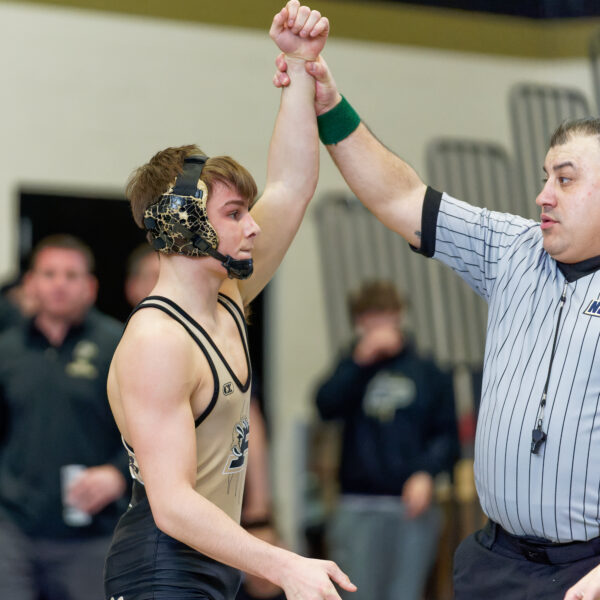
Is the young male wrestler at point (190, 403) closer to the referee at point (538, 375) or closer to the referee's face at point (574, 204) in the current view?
the referee at point (538, 375)

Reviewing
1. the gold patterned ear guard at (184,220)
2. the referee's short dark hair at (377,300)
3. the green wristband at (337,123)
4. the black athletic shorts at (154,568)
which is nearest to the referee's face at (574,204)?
the green wristband at (337,123)

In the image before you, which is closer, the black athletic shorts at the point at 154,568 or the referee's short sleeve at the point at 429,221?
the black athletic shorts at the point at 154,568

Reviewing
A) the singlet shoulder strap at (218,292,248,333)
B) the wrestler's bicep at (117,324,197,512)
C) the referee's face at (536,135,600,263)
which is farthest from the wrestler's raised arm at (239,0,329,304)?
the referee's face at (536,135,600,263)

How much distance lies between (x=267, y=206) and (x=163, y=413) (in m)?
0.88

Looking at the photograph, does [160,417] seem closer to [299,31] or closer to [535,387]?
[535,387]

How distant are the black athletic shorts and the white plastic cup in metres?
1.88

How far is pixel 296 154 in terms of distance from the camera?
3.20 m

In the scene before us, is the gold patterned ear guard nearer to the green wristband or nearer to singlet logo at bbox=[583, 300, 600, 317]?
the green wristband

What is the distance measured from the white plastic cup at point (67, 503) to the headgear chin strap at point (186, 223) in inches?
82.8

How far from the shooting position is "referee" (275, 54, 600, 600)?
277cm

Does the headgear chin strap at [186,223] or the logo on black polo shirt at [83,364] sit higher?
the headgear chin strap at [186,223]

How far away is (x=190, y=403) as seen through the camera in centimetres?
263

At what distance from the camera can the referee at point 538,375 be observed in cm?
277

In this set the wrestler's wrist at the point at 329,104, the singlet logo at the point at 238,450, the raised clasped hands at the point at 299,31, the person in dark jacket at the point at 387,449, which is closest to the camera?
the singlet logo at the point at 238,450
